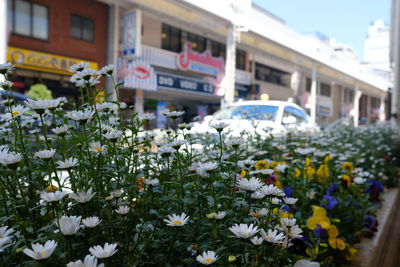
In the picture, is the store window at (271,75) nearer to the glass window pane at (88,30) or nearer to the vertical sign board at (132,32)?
the vertical sign board at (132,32)

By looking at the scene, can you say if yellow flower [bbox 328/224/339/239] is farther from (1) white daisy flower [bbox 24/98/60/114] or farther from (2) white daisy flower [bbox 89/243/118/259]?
(1) white daisy flower [bbox 24/98/60/114]

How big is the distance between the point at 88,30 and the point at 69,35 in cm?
82

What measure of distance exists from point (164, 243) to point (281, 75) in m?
26.9

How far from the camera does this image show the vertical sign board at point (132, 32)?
12148 millimetres

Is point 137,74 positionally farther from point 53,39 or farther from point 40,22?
point 40,22

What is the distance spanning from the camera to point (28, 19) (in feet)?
38.3

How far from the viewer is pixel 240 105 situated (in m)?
6.04

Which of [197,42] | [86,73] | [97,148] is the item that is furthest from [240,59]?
[97,148]

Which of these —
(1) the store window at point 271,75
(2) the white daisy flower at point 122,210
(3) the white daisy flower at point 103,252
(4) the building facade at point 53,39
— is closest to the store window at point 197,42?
(4) the building facade at point 53,39

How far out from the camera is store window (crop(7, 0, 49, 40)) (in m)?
11.3

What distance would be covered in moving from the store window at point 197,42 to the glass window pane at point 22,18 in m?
8.19

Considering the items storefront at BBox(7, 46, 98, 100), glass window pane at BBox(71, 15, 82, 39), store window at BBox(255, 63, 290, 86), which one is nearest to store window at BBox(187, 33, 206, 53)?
store window at BBox(255, 63, 290, 86)

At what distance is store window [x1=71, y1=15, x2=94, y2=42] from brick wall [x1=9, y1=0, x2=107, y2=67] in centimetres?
13

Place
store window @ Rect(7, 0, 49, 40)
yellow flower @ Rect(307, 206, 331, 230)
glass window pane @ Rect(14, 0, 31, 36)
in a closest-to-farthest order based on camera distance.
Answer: yellow flower @ Rect(307, 206, 331, 230) < store window @ Rect(7, 0, 49, 40) < glass window pane @ Rect(14, 0, 31, 36)
